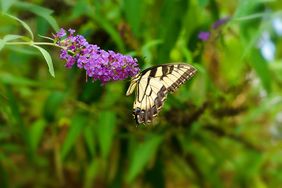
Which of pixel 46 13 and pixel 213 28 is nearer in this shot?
pixel 46 13

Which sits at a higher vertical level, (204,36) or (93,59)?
(204,36)

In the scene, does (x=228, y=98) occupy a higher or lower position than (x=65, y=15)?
lower

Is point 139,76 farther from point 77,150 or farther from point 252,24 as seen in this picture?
point 77,150

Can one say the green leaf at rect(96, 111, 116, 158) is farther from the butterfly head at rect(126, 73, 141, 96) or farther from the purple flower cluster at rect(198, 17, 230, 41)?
the butterfly head at rect(126, 73, 141, 96)

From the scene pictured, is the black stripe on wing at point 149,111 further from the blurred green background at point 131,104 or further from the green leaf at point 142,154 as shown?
the green leaf at point 142,154

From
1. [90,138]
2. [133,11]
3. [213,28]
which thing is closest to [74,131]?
[90,138]

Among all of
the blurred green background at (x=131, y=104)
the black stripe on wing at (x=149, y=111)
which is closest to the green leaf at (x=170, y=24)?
the blurred green background at (x=131, y=104)

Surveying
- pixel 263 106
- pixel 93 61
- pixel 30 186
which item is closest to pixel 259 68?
pixel 263 106

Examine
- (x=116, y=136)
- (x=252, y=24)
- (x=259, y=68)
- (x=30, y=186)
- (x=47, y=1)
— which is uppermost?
(x=47, y=1)

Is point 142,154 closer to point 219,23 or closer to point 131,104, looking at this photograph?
point 131,104
